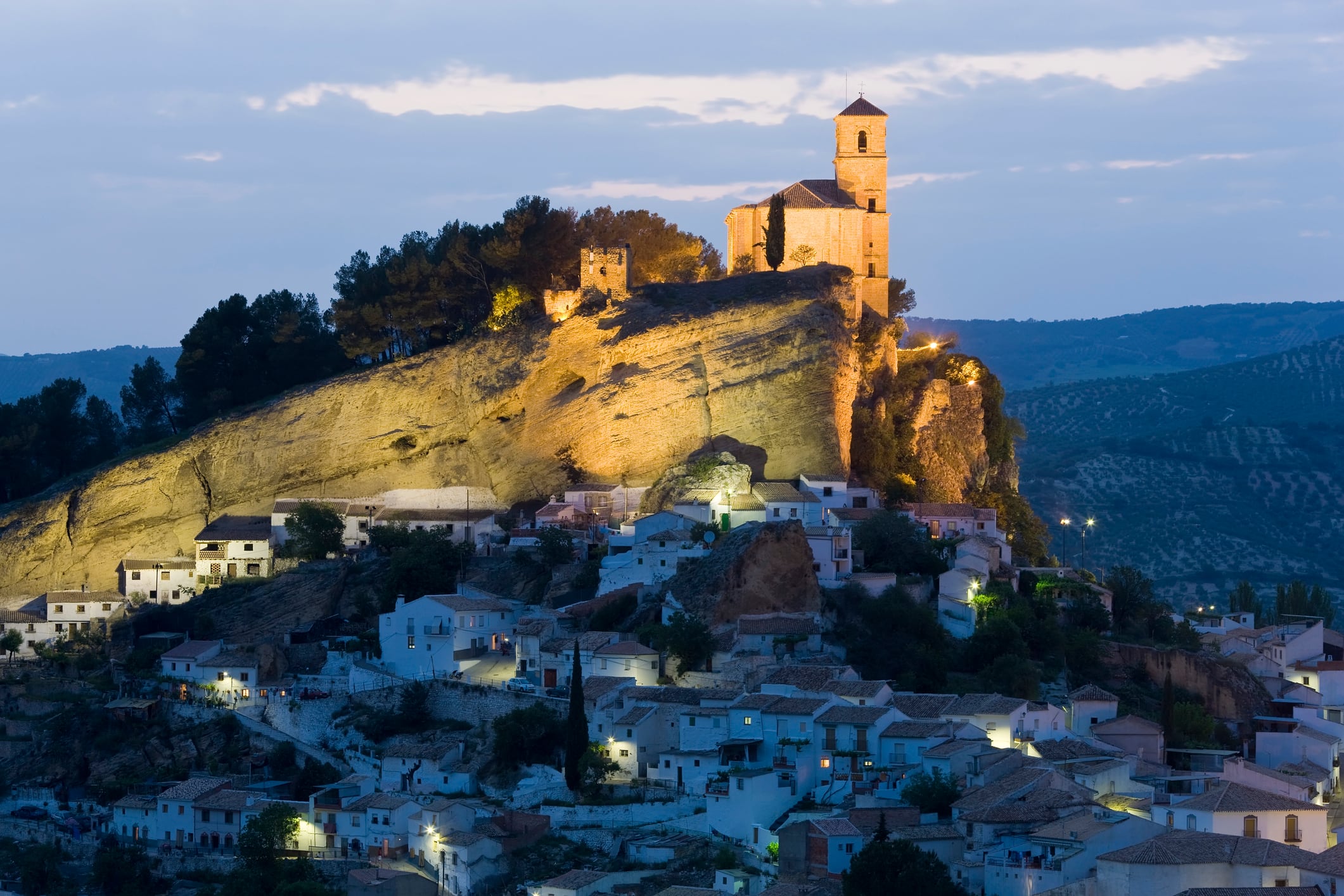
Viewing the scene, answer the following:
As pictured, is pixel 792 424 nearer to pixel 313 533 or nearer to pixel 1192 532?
pixel 313 533

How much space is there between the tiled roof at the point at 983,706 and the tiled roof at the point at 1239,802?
5487 millimetres

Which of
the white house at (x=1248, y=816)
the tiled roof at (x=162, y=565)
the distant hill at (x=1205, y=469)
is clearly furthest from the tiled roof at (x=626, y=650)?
the distant hill at (x=1205, y=469)

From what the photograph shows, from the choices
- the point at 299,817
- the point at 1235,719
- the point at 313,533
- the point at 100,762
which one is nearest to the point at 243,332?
the point at 313,533

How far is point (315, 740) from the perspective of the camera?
48562mm

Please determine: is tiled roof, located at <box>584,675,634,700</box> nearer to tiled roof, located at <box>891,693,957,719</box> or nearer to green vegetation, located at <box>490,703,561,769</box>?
green vegetation, located at <box>490,703,561,769</box>

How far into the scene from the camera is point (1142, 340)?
16612cm

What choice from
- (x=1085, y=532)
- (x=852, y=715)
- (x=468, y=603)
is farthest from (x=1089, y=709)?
(x=1085, y=532)

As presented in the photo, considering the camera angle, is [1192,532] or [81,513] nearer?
[81,513]

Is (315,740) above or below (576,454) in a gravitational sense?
below

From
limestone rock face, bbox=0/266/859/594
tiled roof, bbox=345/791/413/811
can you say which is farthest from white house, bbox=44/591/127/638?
tiled roof, bbox=345/791/413/811

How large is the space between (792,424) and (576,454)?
20.0 feet

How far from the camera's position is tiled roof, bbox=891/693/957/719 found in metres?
42.2

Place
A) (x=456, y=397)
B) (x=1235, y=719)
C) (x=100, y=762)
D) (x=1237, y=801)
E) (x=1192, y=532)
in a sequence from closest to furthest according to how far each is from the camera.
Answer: (x=1237, y=801), (x=1235, y=719), (x=100, y=762), (x=456, y=397), (x=1192, y=532)

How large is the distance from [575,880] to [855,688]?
23.6 feet
